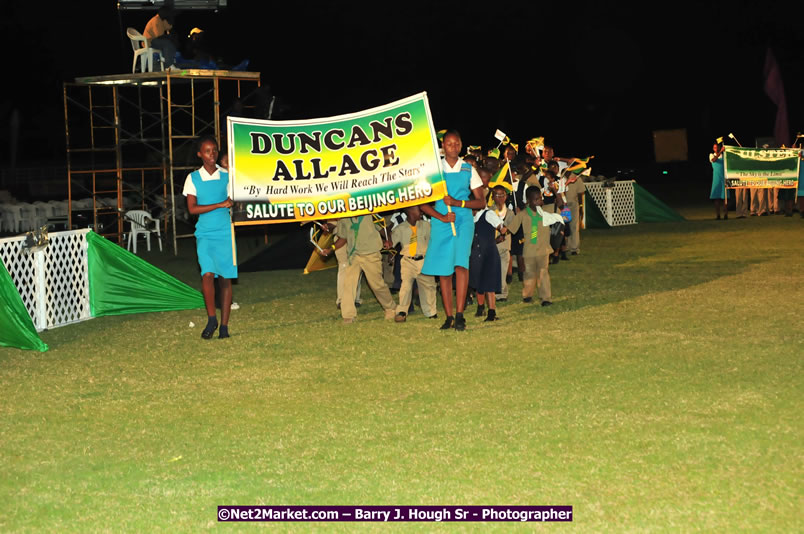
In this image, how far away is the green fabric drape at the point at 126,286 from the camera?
1161 centimetres

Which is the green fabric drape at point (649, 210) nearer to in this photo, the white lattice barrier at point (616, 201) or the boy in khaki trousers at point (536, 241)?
the white lattice barrier at point (616, 201)

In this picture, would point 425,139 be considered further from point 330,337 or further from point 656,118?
point 656,118

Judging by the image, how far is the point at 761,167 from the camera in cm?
2458

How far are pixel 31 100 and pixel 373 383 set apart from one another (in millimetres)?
43549

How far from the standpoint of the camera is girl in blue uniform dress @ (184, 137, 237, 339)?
385 inches

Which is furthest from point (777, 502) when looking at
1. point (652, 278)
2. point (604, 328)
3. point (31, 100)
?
point (31, 100)

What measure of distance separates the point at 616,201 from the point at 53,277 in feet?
51.2

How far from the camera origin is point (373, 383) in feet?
25.1

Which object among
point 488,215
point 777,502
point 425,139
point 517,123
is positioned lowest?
point 777,502

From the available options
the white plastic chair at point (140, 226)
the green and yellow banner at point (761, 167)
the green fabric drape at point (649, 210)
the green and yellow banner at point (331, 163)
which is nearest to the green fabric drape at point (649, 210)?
the green fabric drape at point (649, 210)

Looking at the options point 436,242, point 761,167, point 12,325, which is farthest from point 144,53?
point 761,167

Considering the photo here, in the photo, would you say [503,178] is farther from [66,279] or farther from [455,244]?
[66,279]

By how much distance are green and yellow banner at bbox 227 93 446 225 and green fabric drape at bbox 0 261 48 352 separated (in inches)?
84.6

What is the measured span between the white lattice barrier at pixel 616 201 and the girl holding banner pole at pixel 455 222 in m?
14.3
